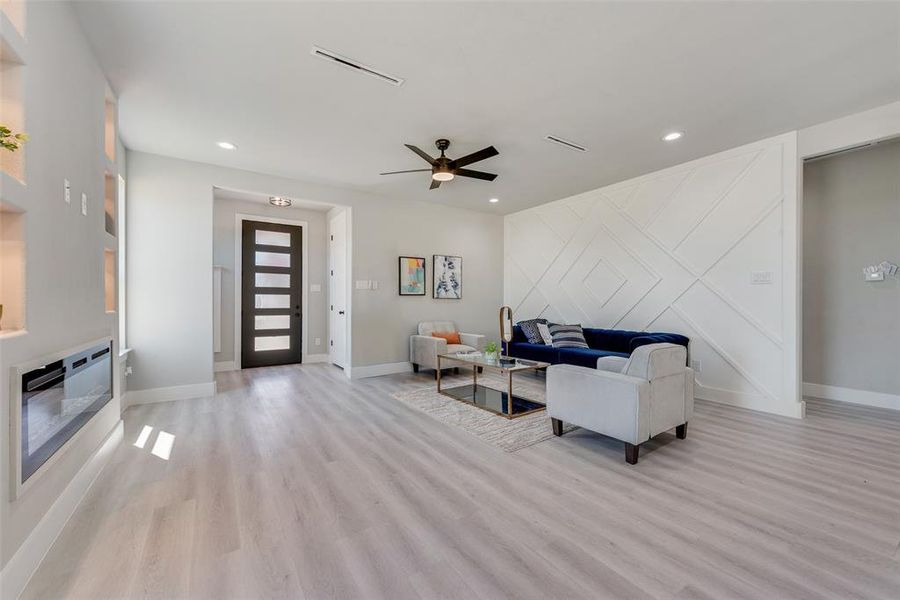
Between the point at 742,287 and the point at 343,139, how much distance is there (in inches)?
179

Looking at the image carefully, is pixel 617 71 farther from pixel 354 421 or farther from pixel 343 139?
pixel 354 421

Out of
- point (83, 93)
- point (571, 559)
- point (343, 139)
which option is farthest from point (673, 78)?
point (83, 93)

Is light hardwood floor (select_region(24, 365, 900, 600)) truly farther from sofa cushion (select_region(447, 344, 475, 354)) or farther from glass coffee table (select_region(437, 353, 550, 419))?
sofa cushion (select_region(447, 344, 475, 354))

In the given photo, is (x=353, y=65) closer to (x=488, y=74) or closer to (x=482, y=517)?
(x=488, y=74)

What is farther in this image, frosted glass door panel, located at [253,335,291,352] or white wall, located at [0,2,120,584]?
frosted glass door panel, located at [253,335,291,352]

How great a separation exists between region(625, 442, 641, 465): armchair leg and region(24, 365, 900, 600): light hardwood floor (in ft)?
0.18

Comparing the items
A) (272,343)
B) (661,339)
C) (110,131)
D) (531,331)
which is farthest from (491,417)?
(272,343)

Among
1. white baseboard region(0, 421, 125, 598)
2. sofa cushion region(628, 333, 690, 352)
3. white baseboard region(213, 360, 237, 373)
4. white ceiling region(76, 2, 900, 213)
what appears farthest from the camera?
white baseboard region(213, 360, 237, 373)

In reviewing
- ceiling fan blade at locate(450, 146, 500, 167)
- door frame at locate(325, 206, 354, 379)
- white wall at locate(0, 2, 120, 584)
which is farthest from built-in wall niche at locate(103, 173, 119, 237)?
ceiling fan blade at locate(450, 146, 500, 167)

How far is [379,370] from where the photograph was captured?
5566mm

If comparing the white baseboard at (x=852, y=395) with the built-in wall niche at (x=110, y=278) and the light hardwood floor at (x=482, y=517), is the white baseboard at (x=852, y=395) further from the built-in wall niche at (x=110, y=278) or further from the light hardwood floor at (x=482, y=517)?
the built-in wall niche at (x=110, y=278)

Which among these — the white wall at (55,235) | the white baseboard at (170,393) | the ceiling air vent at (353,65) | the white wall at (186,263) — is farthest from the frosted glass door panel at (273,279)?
the ceiling air vent at (353,65)

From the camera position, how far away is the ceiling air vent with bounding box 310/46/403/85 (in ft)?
7.96

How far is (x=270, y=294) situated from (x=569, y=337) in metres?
4.95
